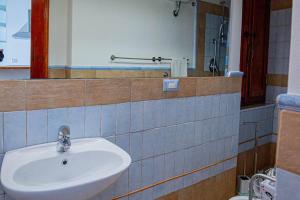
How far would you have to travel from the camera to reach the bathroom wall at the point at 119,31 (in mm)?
1513

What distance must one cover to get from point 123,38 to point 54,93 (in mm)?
611

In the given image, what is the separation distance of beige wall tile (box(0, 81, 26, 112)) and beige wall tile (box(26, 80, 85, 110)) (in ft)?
0.09

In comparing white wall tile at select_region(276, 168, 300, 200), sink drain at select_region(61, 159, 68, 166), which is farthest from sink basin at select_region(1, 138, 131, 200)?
white wall tile at select_region(276, 168, 300, 200)

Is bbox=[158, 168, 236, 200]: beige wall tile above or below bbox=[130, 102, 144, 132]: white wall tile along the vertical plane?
below

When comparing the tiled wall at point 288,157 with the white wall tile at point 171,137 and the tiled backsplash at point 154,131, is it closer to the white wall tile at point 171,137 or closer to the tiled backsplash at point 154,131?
the tiled backsplash at point 154,131

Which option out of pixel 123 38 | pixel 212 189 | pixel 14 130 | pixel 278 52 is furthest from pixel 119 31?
pixel 278 52

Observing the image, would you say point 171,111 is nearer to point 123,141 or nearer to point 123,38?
point 123,141

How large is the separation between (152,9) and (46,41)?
803mm

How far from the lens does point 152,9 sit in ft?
6.33

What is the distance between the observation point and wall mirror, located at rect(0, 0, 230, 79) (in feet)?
4.66

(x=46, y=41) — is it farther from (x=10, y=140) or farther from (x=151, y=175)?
(x=151, y=175)

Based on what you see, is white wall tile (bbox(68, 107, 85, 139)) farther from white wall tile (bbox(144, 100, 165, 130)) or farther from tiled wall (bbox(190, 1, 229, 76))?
tiled wall (bbox(190, 1, 229, 76))

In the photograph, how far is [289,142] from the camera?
2.39 feet

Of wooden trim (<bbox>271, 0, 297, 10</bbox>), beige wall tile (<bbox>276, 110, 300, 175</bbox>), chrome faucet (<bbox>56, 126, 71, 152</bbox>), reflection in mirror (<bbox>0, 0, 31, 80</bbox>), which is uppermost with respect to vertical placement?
wooden trim (<bbox>271, 0, 297, 10</bbox>)
